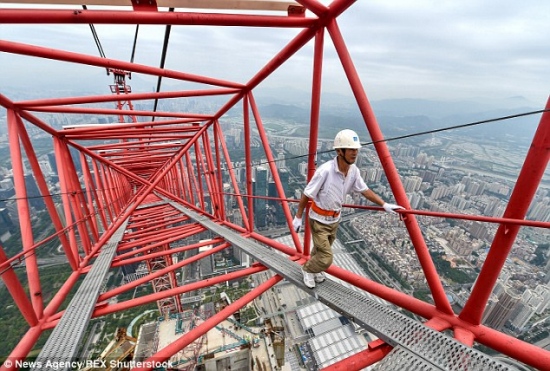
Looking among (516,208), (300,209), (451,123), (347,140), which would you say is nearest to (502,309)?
(516,208)

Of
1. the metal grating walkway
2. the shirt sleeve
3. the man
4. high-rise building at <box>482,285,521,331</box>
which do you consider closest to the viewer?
the metal grating walkway

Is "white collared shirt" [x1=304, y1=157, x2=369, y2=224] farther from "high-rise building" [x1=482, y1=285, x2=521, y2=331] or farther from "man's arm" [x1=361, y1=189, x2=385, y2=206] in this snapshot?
"high-rise building" [x1=482, y1=285, x2=521, y2=331]

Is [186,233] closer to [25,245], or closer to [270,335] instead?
[25,245]

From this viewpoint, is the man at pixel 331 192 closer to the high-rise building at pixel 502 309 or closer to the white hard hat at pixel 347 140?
the white hard hat at pixel 347 140

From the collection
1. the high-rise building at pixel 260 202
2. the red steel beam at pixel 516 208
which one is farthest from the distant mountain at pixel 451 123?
the high-rise building at pixel 260 202

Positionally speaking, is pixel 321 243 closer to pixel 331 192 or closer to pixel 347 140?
pixel 331 192

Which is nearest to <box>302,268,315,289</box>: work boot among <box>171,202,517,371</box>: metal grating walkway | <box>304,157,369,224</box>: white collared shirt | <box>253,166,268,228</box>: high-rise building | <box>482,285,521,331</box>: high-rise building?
<box>171,202,517,371</box>: metal grating walkway
